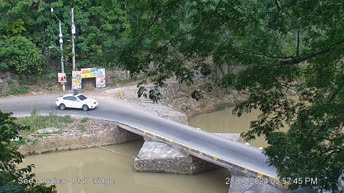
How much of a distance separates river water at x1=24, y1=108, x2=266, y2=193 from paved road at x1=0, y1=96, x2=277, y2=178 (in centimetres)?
101

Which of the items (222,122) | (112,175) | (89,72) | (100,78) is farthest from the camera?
(100,78)

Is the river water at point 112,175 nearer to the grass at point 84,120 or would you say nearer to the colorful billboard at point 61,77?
the grass at point 84,120

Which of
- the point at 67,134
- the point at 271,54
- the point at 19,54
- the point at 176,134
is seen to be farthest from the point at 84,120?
the point at 271,54

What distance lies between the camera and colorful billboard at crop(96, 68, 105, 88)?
2319 centimetres

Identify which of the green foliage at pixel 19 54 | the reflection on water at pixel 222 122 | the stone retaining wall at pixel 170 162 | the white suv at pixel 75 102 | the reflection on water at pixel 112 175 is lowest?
the reflection on water at pixel 112 175

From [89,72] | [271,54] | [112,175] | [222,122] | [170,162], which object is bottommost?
[112,175]

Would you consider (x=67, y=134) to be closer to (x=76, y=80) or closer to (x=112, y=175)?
(x=112, y=175)

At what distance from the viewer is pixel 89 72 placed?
2306 centimetres

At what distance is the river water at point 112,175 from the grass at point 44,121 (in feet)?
4.39

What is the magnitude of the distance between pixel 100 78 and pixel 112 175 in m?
9.23

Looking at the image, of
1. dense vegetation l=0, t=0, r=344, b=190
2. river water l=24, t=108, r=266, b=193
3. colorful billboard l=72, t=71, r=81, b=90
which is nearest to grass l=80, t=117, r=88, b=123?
river water l=24, t=108, r=266, b=193

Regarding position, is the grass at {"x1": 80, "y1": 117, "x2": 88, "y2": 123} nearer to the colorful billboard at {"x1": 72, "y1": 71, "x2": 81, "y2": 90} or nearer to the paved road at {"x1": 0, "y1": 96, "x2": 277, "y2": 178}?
the paved road at {"x1": 0, "y1": 96, "x2": 277, "y2": 178}

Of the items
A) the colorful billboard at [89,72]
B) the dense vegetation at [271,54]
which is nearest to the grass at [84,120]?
the colorful billboard at [89,72]

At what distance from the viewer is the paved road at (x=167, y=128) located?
44.6 ft
